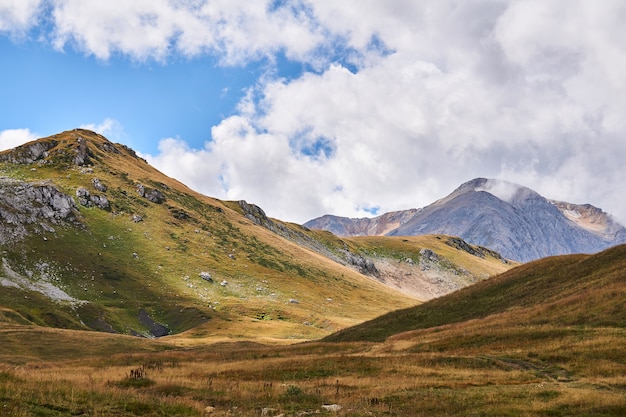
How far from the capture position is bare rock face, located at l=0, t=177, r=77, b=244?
134 m

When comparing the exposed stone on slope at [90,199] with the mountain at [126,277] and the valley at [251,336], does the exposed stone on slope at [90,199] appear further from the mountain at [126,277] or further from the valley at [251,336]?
the valley at [251,336]

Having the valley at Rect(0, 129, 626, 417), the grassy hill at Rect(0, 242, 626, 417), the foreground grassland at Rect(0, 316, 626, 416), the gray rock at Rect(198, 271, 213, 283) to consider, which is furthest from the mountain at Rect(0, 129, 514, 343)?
the foreground grassland at Rect(0, 316, 626, 416)

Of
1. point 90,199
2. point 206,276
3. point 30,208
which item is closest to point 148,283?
point 206,276

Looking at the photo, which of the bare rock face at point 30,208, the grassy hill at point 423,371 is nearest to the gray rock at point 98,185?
the bare rock face at point 30,208

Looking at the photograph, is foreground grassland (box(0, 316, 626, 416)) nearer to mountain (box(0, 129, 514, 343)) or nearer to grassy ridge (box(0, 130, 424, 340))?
mountain (box(0, 129, 514, 343))

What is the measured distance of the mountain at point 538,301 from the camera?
44531 millimetres

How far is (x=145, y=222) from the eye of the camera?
613 feet

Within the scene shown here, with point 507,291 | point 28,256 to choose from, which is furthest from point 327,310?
point 507,291

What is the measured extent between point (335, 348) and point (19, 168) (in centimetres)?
18655

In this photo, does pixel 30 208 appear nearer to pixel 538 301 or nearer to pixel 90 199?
pixel 90 199

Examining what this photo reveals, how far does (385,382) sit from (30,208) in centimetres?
15362

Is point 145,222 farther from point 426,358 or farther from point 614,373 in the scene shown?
point 614,373

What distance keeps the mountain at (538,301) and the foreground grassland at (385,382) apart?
4.33 metres

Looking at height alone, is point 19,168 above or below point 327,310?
above
